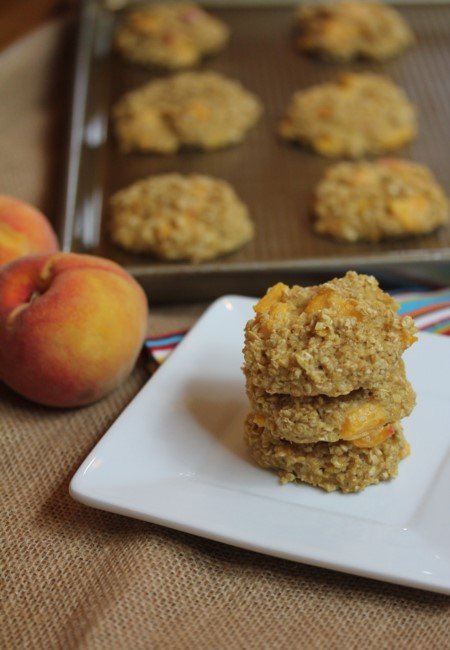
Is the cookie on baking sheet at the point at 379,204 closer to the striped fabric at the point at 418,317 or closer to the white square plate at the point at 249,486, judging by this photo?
the striped fabric at the point at 418,317

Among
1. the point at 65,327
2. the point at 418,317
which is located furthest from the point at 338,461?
the point at 418,317

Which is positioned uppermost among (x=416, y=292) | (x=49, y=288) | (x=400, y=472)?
(x=49, y=288)

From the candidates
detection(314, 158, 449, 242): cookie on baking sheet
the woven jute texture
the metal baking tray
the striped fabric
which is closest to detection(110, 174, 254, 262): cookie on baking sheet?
the metal baking tray

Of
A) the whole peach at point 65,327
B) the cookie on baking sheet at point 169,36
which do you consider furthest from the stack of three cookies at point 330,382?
the cookie on baking sheet at point 169,36

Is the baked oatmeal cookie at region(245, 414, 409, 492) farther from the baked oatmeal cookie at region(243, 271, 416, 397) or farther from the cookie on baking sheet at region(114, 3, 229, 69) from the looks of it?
the cookie on baking sheet at region(114, 3, 229, 69)

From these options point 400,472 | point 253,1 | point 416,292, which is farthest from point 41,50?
point 400,472

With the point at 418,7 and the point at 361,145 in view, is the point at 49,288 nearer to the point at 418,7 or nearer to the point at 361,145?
the point at 361,145
